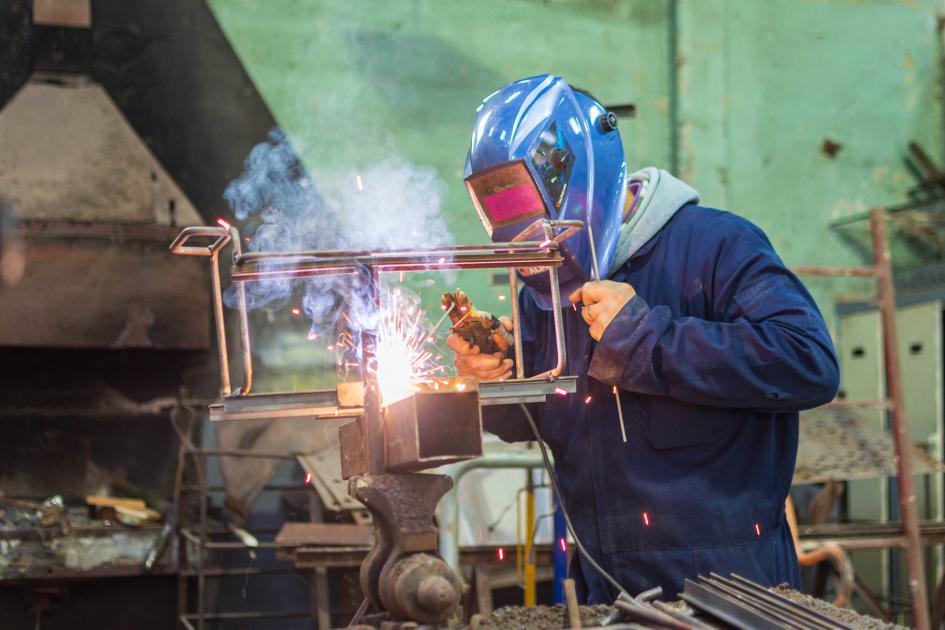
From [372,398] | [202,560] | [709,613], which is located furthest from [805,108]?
[372,398]

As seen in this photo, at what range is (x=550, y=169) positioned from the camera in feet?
6.88

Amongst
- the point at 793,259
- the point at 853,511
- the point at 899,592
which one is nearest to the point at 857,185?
the point at 793,259

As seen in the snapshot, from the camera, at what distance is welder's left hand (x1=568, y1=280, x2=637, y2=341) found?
1.89 m

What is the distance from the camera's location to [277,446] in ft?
16.9

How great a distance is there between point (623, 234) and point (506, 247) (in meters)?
0.57

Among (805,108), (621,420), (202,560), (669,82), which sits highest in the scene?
(669,82)

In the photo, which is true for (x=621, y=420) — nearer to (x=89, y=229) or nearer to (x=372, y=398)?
(x=372, y=398)

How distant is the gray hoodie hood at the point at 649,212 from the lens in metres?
2.21

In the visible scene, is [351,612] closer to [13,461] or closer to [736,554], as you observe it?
[13,461]

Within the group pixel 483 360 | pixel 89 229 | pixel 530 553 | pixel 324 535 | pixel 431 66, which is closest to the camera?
pixel 483 360

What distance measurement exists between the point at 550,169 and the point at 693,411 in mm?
561

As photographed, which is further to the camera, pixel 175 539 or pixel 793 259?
pixel 793 259

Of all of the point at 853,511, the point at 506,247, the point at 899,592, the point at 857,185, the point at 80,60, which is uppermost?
the point at 80,60

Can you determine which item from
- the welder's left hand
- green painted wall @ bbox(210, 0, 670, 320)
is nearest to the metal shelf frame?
green painted wall @ bbox(210, 0, 670, 320)
